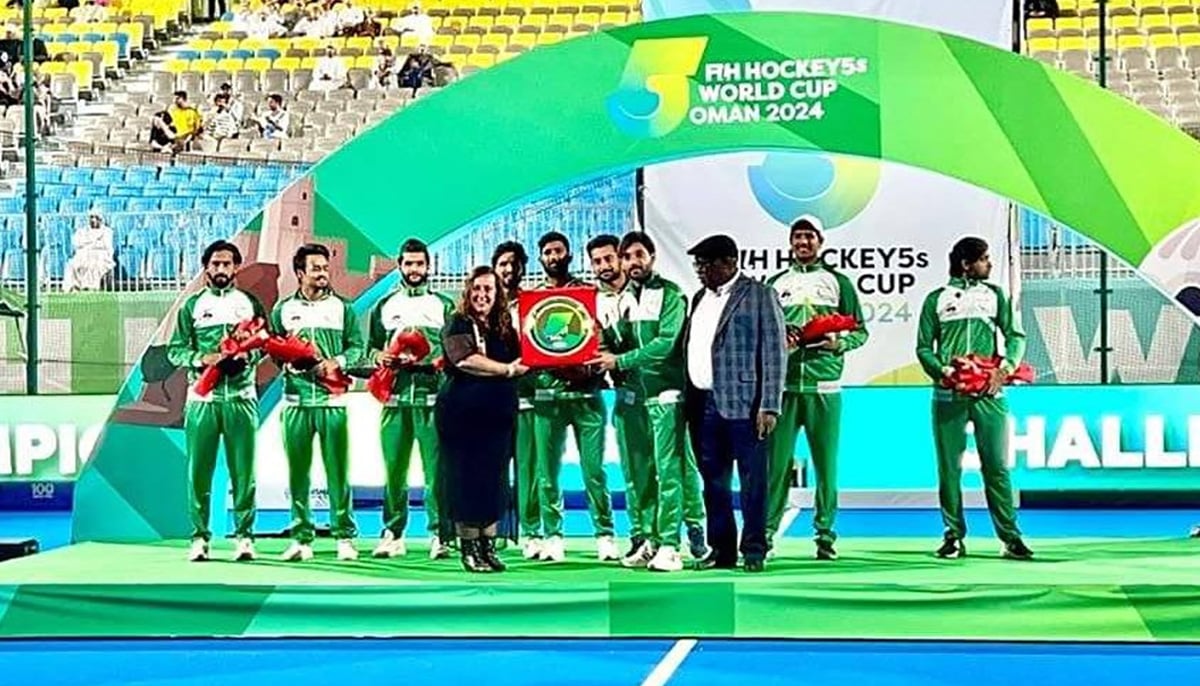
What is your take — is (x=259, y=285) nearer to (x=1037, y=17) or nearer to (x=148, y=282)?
(x=148, y=282)

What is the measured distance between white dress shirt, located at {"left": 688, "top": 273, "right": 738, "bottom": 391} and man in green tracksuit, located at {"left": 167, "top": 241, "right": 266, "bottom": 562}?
7.38 feet

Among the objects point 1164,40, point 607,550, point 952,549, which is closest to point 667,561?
point 607,550

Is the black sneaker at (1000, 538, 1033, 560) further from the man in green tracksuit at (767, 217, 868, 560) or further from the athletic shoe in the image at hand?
the athletic shoe

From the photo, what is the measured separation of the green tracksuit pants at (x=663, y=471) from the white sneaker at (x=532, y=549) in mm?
609

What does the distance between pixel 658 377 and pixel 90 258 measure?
7525mm

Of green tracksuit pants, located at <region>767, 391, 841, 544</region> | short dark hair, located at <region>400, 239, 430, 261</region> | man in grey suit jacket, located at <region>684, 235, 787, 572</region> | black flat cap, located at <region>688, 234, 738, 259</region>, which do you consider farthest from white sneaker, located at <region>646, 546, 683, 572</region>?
short dark hair, located at <region>400, 239, 430, 261</region>

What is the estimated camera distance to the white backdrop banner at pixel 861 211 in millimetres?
13531

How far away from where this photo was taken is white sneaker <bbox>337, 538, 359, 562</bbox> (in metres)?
9.48

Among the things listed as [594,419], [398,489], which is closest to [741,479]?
[594,419]

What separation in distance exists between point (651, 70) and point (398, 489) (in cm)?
255

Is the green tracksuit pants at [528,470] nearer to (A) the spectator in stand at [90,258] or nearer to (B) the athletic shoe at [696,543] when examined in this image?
(B) the athletic shoe at [696,543]

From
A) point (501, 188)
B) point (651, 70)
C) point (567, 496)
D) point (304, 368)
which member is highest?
point (651, 70)

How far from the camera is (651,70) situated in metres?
9.64

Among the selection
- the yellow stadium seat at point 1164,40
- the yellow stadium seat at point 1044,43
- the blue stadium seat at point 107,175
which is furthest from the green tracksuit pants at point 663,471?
the yellow stadium seat at point 1164,40
